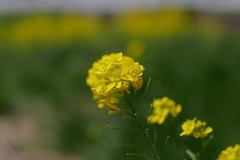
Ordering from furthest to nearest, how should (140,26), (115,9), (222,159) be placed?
Result: 1. (115,9)
2. (140,26)
3. (222,159)

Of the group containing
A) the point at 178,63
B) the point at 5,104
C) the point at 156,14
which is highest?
the point at 156,14

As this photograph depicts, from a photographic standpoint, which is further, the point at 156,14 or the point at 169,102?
the point at 156,14

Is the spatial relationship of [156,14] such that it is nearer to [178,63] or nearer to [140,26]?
[140,26]

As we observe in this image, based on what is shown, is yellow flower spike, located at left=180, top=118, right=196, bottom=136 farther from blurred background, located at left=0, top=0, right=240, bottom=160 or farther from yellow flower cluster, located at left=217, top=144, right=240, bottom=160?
blurred background, located at left=0, top=0, right=240, bottom=160

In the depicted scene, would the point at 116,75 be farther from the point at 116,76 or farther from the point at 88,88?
the point at 88,88

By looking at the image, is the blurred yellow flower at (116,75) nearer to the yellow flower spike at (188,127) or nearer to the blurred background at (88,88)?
the yellow flower spike at (188,127)

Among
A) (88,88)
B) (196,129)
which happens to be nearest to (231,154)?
(196,129)

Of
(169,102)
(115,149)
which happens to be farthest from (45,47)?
(169,102)
